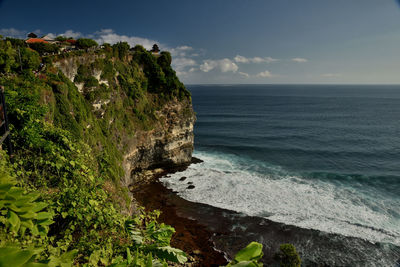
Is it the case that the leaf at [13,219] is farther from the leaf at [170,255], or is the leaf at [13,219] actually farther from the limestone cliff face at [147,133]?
the limestone cliff face at [147,133]

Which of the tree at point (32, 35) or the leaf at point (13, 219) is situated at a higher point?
the tree at point (32, 35)

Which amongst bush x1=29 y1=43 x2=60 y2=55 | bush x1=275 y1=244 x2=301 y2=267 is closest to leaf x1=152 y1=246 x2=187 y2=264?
bush x1=275 y1=244 x2=301 y2=267

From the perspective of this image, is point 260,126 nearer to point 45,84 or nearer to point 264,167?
point 264,167

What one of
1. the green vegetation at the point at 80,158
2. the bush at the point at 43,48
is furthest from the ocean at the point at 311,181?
the bush at the point at 43,48

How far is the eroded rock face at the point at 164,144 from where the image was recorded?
107 ft

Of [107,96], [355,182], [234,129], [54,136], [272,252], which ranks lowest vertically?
[272,252]

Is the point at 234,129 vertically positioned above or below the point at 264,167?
above

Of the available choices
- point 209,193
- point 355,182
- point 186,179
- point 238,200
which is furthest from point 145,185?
point 355,182

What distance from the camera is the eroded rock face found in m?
32.6

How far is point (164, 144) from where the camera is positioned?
1451 inches

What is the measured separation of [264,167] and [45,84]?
3492cm

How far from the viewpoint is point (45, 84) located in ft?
56.7

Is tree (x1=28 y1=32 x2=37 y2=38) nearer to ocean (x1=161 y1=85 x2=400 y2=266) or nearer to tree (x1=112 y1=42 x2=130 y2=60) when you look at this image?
tree (x1=112 y1=42 x2=130 y2=60)

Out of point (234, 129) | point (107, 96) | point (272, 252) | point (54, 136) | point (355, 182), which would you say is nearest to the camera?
point (54, 136)
